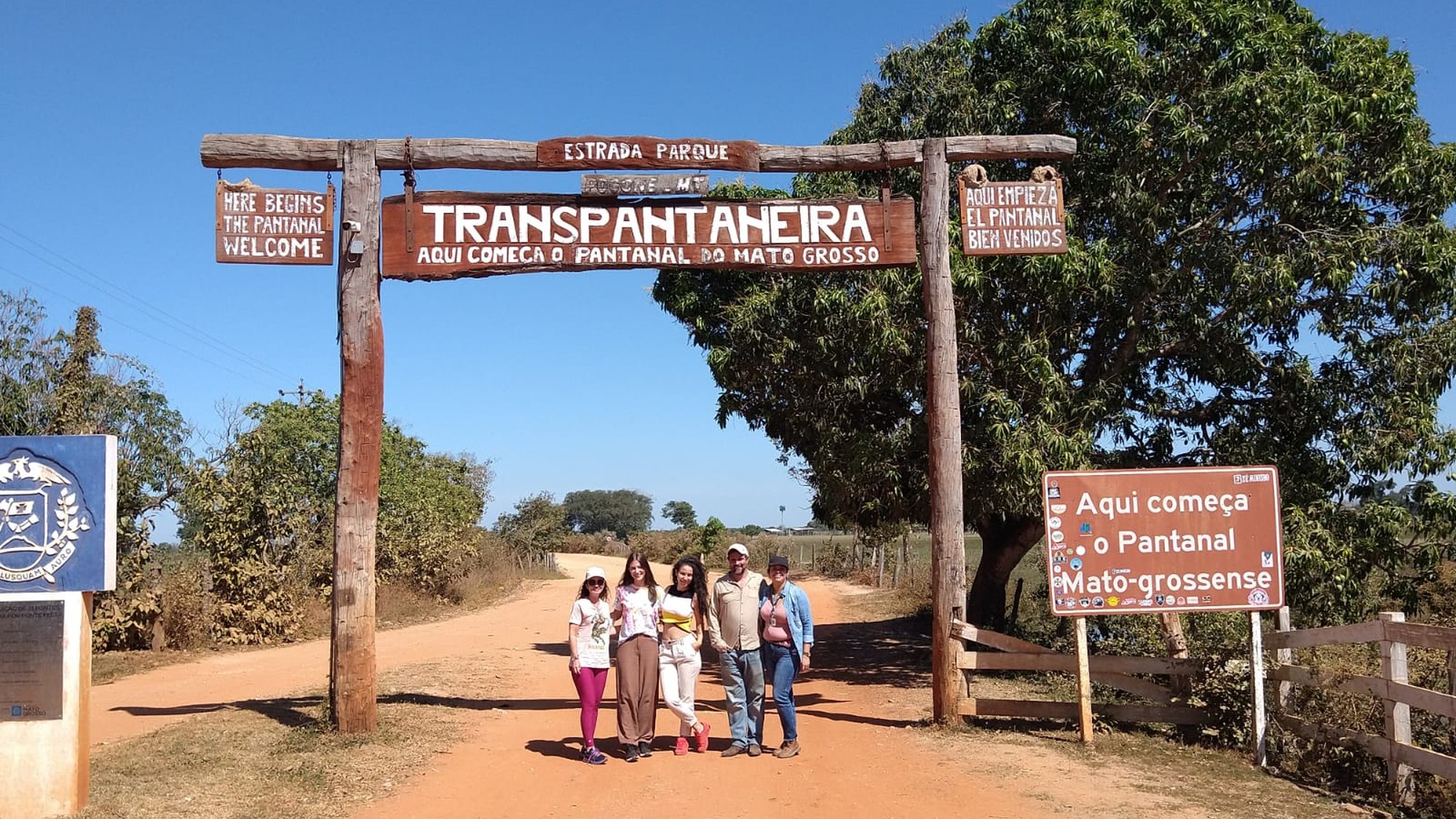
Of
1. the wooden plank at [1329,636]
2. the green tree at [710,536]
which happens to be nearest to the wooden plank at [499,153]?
the wooden plank at [1329,636]

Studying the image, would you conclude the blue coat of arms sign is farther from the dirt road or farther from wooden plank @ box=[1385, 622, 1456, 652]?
wooden plank @ box=[1385, 622, 1456, 652]

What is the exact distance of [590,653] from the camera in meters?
8.73

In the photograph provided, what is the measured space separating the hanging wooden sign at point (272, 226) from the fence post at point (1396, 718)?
897 cm

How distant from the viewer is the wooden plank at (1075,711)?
9.66m

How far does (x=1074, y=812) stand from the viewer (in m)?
7.18

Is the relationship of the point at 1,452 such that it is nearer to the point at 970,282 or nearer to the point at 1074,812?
the point at 1074,812

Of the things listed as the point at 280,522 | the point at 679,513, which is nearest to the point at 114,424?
the point at 280,522

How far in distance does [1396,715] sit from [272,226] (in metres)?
9.66

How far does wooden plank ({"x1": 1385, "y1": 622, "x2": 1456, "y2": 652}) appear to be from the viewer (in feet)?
23.6

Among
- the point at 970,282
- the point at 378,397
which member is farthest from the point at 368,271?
the point at 970,282

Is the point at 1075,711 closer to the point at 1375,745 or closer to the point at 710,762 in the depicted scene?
the point at 1375,745

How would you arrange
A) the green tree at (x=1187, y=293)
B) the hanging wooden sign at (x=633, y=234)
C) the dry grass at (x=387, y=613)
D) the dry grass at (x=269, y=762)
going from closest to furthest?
the dry grass at (x=269, y=762) → the hanging wooden sign at (x=633, y=234) → the green tree at (x=1187, y=293) → the dry grass at (x=387, y=613)

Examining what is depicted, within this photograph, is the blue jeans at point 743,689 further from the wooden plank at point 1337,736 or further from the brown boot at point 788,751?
the wooden plank at point 1337,736

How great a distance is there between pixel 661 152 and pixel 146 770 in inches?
259
